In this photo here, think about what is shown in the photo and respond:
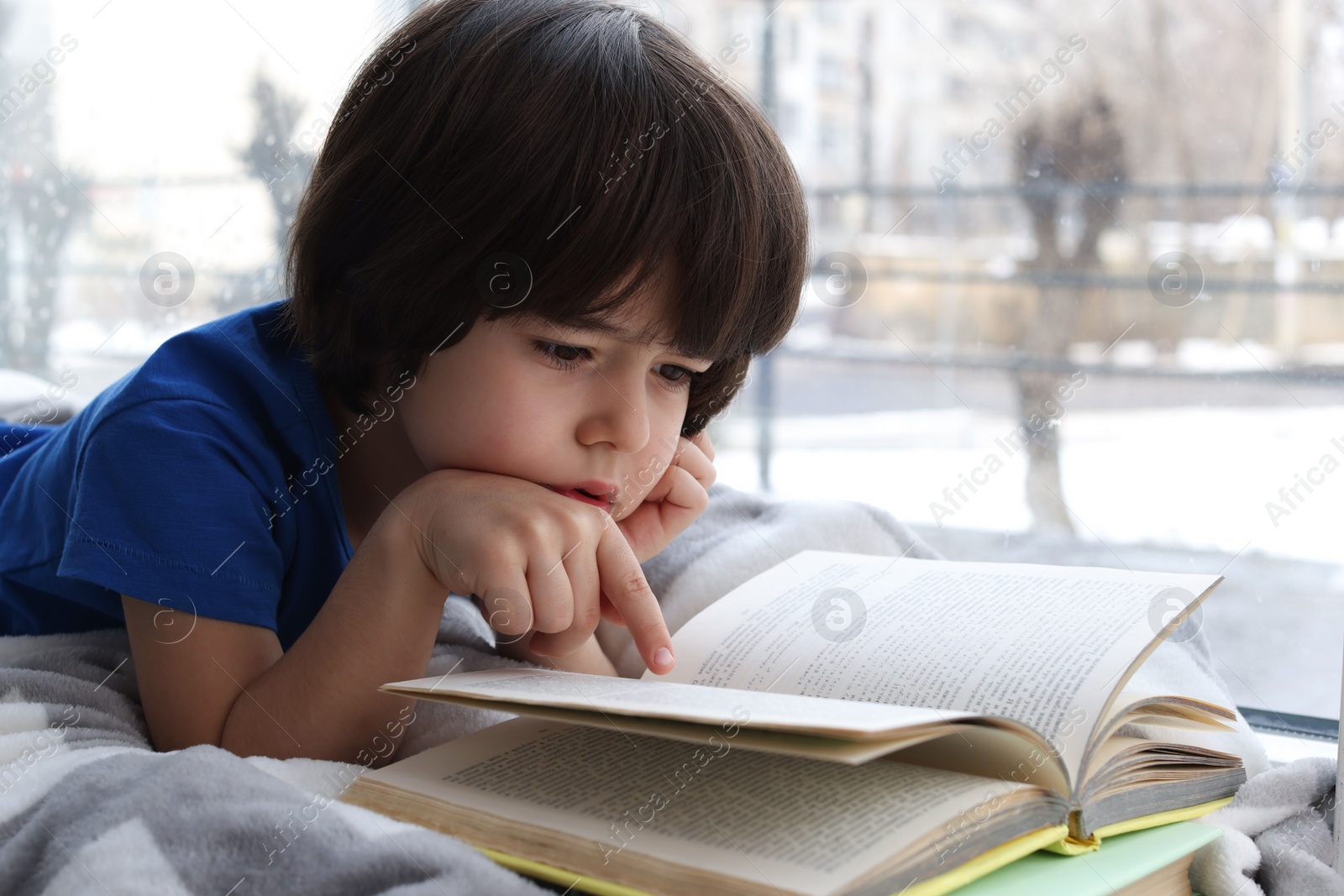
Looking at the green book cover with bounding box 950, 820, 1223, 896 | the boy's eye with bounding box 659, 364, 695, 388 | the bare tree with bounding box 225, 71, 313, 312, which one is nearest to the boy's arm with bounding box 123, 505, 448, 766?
the boy's eye with bounding box 659, 364, 695, 388

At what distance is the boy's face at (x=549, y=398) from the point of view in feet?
2.27

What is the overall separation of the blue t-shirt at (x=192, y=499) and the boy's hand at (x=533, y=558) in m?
0.14

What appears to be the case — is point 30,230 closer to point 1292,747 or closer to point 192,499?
point 192,499

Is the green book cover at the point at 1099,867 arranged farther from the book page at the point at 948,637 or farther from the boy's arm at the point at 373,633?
the boy's arm at the point at 373,633

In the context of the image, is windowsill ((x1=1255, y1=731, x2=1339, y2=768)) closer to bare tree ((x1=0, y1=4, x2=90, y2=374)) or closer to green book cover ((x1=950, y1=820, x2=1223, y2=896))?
green book cover ((x1=950, y1=820, x2=1223, y2=896))

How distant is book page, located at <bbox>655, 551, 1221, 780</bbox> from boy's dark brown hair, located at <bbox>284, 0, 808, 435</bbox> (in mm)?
191

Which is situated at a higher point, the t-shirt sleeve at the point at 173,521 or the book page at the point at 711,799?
the t-shirt sleeve at the point at 173,521

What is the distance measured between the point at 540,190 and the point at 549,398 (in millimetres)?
136

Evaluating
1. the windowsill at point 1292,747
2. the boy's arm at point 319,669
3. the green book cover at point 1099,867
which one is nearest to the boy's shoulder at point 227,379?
the boy's arm at point 319,669

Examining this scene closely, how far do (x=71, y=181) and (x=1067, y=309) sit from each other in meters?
1.88

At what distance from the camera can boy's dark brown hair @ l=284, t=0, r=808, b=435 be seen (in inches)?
27.1

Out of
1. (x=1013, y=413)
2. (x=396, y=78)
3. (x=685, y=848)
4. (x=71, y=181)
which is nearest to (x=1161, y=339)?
(x=1013, y=413)

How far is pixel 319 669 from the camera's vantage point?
2.10 ft

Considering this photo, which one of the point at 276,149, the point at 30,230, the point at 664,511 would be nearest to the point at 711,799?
the point at 664,511
